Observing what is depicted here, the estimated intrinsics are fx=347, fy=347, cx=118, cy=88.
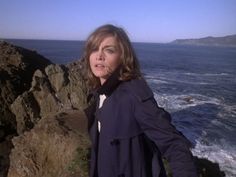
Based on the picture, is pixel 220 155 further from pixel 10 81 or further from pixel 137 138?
pixel 137 138

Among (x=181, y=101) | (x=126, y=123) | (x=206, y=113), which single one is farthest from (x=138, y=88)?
(x=181, y=101)

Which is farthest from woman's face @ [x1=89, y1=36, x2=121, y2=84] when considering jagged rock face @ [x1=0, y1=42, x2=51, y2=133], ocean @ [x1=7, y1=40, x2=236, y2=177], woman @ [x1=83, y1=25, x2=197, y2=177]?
jagged rock face @ [x1=0, y1=42, x2=51, y2=133]

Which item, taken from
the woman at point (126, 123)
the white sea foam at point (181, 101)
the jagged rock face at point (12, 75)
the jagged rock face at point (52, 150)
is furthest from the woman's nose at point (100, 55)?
the white sea foam at point (181, 101)

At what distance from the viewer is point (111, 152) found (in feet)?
8.80

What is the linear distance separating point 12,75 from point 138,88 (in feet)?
79.6

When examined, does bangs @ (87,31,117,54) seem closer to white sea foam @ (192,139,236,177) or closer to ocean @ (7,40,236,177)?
ocean @ (7,40,236,177)

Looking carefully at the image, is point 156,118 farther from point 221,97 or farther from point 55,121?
point 221,97

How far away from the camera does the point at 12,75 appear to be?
83.5 feet

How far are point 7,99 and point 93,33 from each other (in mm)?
20440

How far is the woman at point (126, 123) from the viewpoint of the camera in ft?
7.88

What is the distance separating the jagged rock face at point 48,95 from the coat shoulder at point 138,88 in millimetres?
14614

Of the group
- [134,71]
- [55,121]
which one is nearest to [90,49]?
[134,71]

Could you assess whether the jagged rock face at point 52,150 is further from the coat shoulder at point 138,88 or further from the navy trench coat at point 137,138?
the coat shoulder at point 138,88

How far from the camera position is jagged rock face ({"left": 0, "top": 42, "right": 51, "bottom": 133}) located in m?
20.8
